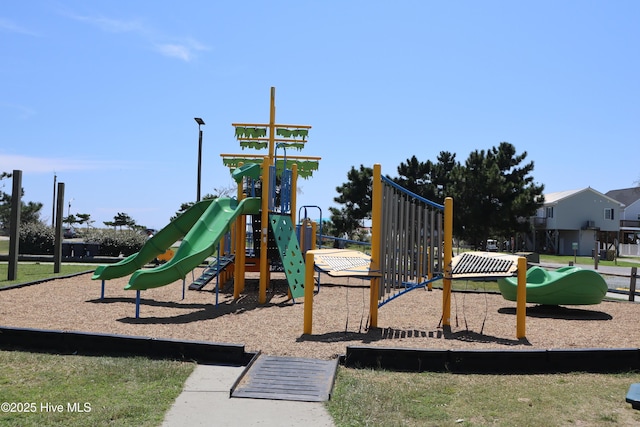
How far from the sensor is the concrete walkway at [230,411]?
4.98m

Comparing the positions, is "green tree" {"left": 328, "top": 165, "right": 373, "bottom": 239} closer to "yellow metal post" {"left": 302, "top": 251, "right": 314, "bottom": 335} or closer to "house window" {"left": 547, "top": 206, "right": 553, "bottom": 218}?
"house window" {"left": 547, "top": 206, "right": 553, "bottom": 218}

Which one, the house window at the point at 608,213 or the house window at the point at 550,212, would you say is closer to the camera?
the house window at the point at 550,212

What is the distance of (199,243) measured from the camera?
11.5m

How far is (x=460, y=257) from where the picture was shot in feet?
35.1

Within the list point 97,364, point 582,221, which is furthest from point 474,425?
point 582,221

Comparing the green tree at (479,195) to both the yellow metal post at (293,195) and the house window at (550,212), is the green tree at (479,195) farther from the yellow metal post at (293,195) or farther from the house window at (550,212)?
the yellow metal post at (293,195)

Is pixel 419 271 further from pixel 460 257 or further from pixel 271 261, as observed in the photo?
pixel 271 261

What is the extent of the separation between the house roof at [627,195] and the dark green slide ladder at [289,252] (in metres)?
67.6

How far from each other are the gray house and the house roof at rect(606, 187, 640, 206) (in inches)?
611

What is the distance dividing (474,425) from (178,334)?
5329 mm

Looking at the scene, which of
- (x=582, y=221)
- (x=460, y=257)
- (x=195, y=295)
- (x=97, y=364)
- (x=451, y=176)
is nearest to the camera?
(x=97, y=364)

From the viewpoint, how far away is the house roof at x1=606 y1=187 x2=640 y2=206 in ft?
230

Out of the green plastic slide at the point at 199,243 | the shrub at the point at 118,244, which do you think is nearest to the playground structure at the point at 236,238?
the green plastic slide at the point at 199,243

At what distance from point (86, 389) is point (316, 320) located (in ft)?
17.6
